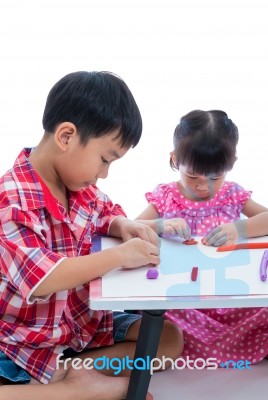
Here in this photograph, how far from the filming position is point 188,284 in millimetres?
1027

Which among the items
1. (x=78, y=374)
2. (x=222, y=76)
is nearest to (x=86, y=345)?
(x=78, y=374)

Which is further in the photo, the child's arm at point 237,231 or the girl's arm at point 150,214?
the girl's arm at point 150,214

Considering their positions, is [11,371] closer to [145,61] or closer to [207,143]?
[207,143]

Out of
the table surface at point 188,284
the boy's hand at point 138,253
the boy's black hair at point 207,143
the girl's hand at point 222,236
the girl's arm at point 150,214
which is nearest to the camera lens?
the table surface at point 188,284

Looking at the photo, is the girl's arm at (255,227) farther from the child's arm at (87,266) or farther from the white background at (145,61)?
the white background at (145,61)

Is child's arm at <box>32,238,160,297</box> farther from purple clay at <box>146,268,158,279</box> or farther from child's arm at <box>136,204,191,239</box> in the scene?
child's arm at <box>136,204,191,239</box>

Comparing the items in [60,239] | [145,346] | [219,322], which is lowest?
[219,322]

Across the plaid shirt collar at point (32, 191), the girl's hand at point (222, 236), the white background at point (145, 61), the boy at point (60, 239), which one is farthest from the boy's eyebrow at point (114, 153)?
the white background at point (145, 61)

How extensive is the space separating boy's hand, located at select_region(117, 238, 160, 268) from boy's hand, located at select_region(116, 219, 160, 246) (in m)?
0.09

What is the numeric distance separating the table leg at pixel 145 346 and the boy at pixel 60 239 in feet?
0.28

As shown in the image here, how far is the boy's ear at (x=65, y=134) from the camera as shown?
1130 millimetres

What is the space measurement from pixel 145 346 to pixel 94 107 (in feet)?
1.30

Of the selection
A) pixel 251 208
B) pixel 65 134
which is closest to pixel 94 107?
pixel 65 134

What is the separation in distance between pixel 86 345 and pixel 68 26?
1.02 m
